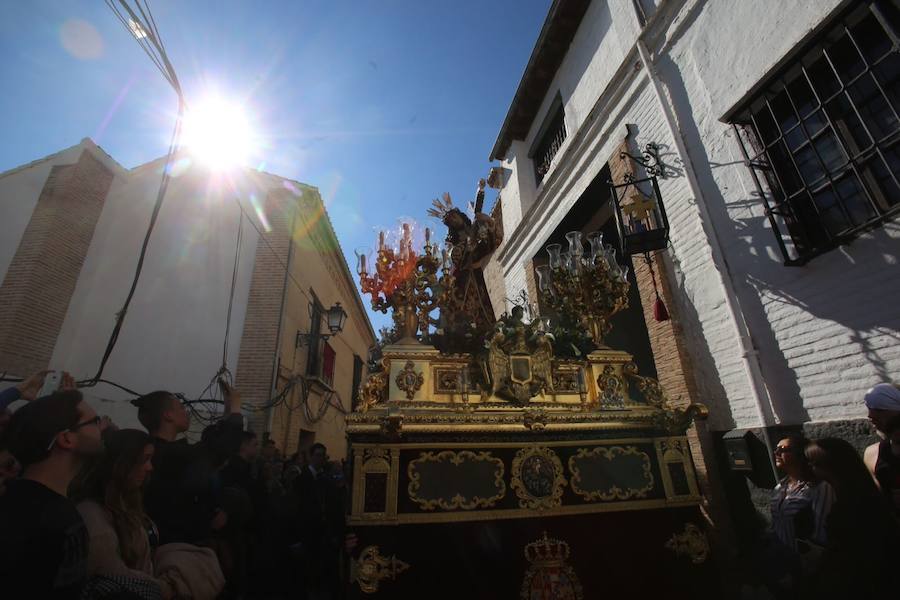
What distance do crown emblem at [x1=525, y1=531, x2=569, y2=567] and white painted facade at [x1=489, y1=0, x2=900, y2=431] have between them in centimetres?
248

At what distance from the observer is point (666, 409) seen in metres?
3.48

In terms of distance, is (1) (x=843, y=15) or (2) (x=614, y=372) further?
(2) (x=614, y=372)

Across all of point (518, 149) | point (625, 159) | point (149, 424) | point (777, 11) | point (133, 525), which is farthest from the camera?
point (518, 149)

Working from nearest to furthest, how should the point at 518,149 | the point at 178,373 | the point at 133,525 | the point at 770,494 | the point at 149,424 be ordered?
the point at 133,525, the point at 149,424, the point at 770,494, the point at 178,373, the point at 518,149

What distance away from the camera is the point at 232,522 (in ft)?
9.39

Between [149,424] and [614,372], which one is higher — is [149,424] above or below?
below

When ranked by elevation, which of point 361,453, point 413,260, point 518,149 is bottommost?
point 361,453

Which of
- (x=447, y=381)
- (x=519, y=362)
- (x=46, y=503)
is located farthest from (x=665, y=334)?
(x=46, y=503)

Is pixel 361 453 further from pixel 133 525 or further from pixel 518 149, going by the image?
pixel 518 149

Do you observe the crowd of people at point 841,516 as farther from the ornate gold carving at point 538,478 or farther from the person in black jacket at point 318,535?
the person in black jacket at point 318,535

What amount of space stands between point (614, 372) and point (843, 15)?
12.1 ft

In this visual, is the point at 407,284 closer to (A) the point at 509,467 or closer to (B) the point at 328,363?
(A) the point at 509,467

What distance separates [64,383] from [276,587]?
2.70 m

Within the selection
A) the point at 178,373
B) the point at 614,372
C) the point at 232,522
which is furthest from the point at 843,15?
the point at 178,373
